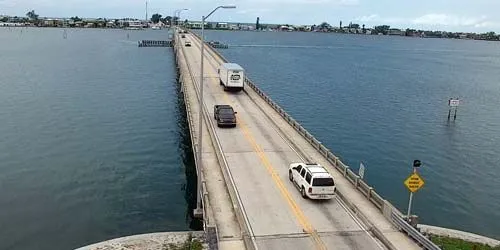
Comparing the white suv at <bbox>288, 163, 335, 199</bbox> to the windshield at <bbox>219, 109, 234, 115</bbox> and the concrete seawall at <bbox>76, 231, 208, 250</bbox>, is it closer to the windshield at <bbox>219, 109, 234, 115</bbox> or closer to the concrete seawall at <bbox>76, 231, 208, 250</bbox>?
the concrete seawall at <bbox>76, 231, 208, 250</bbox>

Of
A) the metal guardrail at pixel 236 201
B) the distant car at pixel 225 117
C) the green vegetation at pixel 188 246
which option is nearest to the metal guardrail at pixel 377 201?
the metal guardrail at pixel 236 201

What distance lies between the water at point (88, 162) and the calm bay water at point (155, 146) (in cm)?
14

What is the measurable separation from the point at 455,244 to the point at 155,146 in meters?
37.2

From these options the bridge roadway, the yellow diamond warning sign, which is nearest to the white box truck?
the bridge roadway

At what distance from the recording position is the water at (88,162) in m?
37.1

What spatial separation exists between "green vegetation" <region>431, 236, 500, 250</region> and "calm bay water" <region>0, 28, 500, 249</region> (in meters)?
10.2

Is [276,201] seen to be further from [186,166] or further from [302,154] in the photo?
[186,166]

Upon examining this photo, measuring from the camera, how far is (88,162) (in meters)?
50.9

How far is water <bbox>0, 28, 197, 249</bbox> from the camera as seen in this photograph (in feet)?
122

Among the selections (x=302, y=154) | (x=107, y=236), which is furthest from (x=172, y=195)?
(x=302, y=154)

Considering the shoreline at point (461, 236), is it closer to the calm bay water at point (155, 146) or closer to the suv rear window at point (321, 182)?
the suv rear window at point (321, 182)

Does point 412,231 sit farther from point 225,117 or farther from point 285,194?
point 225,117

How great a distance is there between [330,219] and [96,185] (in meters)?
25.6

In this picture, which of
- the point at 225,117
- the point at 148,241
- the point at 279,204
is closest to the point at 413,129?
the point at 225,117
